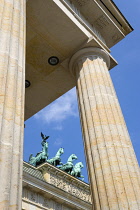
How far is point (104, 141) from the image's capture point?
19.1m

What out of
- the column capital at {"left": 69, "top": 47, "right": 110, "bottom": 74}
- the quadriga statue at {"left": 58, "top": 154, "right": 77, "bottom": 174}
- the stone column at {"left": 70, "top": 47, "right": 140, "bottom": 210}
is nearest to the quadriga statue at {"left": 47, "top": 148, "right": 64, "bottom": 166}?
the quadriga statue at {"left": 58, "top": 154, "right": 77, "bottom": 174}

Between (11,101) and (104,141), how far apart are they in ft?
27.2

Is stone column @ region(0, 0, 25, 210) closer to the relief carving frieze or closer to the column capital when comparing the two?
the column capital

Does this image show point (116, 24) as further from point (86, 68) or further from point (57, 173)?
point (57, 173)

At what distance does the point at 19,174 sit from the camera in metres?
10.7

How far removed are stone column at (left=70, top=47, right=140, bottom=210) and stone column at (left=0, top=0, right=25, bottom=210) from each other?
725 centimetres

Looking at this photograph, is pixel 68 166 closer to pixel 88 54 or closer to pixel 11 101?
pixel 88 54

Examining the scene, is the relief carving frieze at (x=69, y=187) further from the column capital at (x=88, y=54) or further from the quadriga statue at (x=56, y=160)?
the column capital at (x=88, y=54)

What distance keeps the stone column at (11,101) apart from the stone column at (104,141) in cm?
725

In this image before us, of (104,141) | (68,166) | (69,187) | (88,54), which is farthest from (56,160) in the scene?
(104,141)

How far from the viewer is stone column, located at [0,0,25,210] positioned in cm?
1005

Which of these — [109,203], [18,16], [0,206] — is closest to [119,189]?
[109,203]

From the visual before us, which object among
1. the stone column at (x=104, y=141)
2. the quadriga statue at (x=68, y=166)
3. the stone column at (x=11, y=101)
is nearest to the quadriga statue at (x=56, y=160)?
the quadriga statue at (x=68, y=166)

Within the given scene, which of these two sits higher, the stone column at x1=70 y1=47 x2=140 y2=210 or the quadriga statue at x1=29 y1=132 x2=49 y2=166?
the quadriga statue at x1=29 y1=132 x2=49 y2=166
